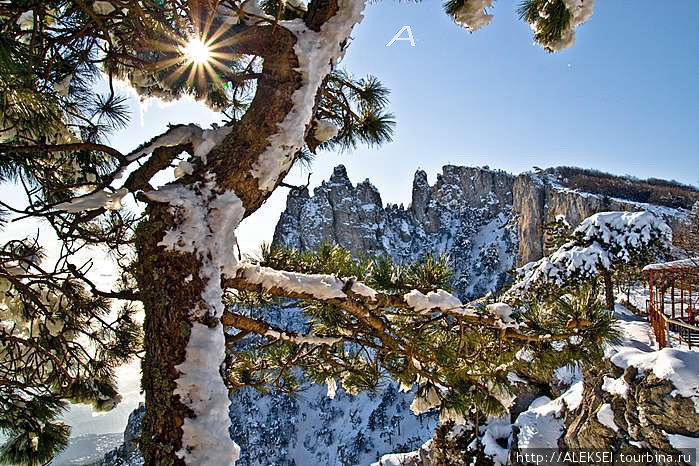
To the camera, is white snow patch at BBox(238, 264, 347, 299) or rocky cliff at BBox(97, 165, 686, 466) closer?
white snow patch at BBox(238, 264, 347, 299)

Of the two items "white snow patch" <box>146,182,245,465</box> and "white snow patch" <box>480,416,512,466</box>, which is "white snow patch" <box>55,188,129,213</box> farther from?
"white snow patch" <box>480,416,512,466</box>

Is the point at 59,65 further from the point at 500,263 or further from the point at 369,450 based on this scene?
the point at 500,263

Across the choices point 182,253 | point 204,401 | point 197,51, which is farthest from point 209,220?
point 197,51

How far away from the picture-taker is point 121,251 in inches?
65.6

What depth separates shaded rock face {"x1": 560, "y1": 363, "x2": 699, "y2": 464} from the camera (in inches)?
133

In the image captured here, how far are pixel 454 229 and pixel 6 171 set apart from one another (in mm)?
51156

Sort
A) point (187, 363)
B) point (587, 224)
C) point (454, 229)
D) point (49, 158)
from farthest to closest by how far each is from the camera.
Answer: point (454, 229) < point (587, 224) < point (49, 158) < point (187, 363)

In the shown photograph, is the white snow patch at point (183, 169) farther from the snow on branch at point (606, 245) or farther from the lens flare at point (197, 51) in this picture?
the snow on branch at point (606, 245)

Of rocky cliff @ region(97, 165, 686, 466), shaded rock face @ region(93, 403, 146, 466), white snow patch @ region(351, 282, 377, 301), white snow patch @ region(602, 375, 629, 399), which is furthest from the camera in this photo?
rocky cliff @ region(97, 165, 686, 466)

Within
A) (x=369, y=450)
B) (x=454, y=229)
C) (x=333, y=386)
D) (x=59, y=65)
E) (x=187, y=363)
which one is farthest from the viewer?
(x=454, y=229)

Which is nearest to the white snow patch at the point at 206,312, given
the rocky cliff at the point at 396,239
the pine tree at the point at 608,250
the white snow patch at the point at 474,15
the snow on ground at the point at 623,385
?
the white snow patch at the point at 474,15

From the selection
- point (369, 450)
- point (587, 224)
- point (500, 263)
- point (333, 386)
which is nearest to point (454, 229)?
point (500, 263)

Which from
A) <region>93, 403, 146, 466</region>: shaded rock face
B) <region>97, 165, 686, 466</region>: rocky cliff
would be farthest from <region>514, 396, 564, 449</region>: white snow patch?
<region>97, 165, 686, 466</region>: rocky cliff

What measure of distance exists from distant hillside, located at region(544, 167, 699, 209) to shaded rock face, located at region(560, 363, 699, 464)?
3041cm
